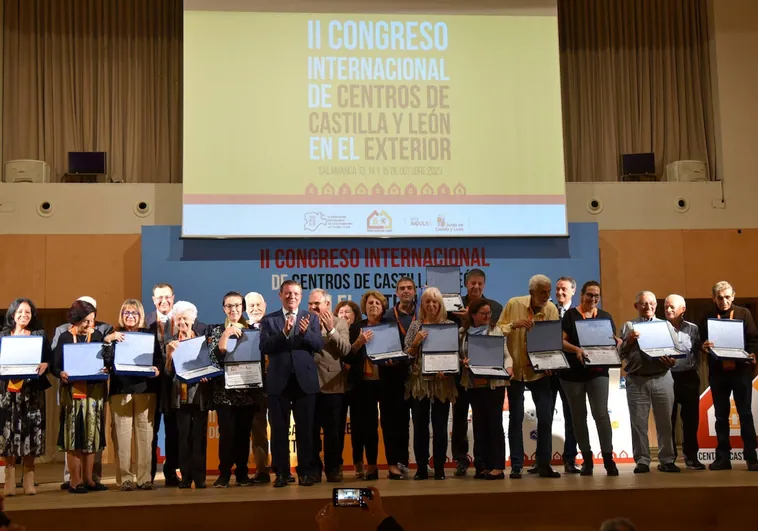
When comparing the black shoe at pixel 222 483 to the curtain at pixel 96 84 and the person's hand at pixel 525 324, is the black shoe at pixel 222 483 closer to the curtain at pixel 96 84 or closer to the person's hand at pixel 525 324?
the person's hand at pixel 525 324

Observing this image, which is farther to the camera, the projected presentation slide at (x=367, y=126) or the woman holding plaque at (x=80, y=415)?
the projected presentation slide at (x=367, y=126)

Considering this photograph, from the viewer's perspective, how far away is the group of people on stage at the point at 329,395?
17.8ft

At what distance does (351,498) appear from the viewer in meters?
3.39

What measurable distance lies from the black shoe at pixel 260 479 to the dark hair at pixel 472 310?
5.68 ft

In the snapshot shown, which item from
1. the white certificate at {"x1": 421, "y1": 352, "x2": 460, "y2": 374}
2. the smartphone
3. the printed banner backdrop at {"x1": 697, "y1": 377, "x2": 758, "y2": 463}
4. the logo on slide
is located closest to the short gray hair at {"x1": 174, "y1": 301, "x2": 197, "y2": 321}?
the white certificate at {"x1": 421, "y1": 352, "x2": 460, "y2": 374}

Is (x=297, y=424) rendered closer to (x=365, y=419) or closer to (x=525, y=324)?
(x=365, y=419)

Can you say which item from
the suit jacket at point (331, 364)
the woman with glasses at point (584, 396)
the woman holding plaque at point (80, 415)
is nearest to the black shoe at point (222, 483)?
the woman holding plaque at point (80, 415)

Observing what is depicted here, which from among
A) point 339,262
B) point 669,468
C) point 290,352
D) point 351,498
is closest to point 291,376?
point 290,352

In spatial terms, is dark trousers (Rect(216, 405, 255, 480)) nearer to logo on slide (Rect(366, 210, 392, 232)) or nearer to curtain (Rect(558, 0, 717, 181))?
logo on slide (Rect(366, 210, 392, 232))

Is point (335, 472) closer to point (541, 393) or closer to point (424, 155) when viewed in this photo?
point (541, 393)

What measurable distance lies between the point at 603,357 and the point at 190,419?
112 inches

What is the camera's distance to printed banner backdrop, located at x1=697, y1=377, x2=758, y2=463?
6387mm

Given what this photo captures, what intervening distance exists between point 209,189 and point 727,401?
515 cm

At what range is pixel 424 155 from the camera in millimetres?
8516
